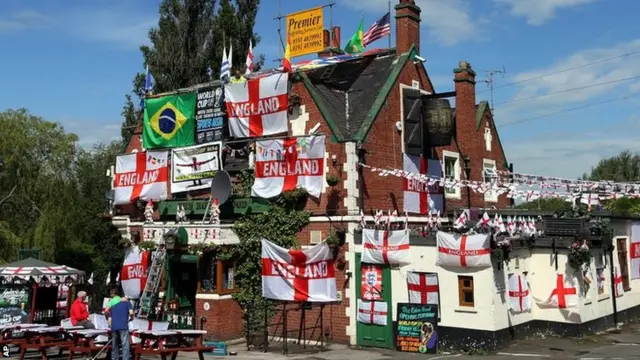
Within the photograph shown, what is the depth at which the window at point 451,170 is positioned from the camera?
2606 cm

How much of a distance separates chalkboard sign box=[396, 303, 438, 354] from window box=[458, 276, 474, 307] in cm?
81

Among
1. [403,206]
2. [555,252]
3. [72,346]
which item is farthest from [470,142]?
[72,346]

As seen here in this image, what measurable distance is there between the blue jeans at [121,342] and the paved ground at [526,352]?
3059 millimetres

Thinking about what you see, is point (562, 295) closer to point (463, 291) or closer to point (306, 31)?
point (463, 291)

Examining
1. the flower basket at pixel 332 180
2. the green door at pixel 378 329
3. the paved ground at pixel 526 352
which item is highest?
the flower basket at pixel 332 180

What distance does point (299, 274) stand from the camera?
67.3 feet

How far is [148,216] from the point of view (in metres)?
Answer: 24.5

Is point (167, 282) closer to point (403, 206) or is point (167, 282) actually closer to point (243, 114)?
point (243, 114)

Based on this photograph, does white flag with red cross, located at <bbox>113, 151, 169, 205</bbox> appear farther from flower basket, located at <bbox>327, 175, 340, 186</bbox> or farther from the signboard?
flower basket, located at <bbox>327, 175, 340, 186</bbox>

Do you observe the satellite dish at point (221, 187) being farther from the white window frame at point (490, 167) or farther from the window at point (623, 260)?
the window at point (623, 260)

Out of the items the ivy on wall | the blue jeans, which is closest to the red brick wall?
the ivy on wall

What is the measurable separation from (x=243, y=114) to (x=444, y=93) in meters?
7.67

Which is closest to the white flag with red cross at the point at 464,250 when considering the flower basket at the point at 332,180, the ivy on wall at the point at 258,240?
the flower basket at the point at 332,180

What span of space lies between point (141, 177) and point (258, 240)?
25.1 ft
